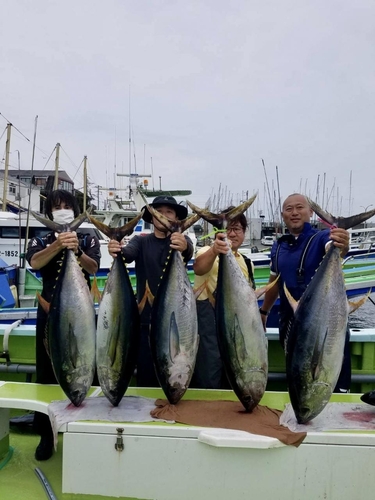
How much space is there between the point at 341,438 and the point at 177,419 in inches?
32.7

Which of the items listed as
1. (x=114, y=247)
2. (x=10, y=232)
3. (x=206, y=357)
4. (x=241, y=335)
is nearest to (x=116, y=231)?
(x=114, y=247)

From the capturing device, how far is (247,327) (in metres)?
2.22

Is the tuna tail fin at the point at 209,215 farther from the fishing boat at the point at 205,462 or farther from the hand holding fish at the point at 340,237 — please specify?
the fishing boat at the point at 205,462

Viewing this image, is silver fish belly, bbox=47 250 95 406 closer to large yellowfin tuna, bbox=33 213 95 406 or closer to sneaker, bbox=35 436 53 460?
large yellowfin tuna, bbox=33 213 95 406

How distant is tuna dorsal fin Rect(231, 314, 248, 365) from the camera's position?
7.23 ft

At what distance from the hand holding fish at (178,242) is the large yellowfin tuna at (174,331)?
0.04 metres

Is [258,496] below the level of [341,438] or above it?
below

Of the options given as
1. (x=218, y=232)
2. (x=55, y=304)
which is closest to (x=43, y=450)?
(x=55, y=304)

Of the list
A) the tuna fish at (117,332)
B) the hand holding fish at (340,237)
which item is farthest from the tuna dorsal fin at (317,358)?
the tuna fish at (117,332)

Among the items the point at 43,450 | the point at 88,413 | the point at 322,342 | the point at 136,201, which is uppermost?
the point at 136,201

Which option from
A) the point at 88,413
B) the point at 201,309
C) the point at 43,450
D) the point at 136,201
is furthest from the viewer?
the point at 136,201

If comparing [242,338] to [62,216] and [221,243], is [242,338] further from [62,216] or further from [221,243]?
[62,216]

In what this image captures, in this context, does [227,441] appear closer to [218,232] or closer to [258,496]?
[258,496]

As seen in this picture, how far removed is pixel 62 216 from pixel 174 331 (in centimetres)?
109
